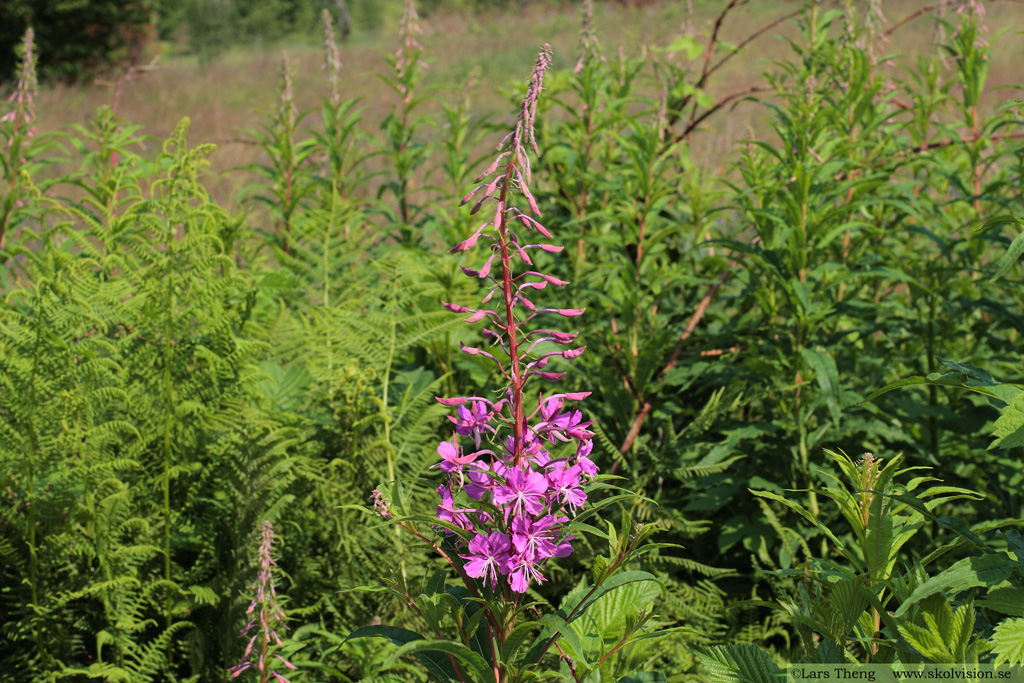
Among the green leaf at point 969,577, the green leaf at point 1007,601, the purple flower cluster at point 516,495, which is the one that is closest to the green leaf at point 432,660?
the purple flower cluster at point 516,495

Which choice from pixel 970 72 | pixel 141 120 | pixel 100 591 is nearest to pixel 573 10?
pixel 141 120

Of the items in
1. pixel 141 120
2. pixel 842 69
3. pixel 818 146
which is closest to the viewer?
pixel 818 146

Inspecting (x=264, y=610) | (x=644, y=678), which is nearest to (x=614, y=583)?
(x=644, y=678)

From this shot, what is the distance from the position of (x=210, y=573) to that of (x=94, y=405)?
0.56 metres

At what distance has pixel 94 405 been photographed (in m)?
1.89

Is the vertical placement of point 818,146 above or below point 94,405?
above

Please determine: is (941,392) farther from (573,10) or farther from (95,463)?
(573,10)

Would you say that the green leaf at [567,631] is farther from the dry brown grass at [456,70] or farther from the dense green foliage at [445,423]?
the dry brown grass at [456,70]

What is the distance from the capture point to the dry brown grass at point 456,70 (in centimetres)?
1516

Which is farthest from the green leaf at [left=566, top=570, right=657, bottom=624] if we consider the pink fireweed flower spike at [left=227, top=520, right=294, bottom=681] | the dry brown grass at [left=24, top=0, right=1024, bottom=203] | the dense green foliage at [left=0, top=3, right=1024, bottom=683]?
the dry brown grass at [left=24, top=0, right=1024, bottom=203]

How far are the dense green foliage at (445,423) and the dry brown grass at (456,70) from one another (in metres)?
8.21

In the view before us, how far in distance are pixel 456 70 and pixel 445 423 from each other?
1876 centimetres

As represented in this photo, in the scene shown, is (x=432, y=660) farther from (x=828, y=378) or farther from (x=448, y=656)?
(x=828, y=378)

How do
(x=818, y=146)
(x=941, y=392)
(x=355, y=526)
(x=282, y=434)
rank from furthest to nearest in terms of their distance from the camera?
(x=941, y=392) < (x=818, y=146) < (x=355, y=526) < (x=282, y=434)
